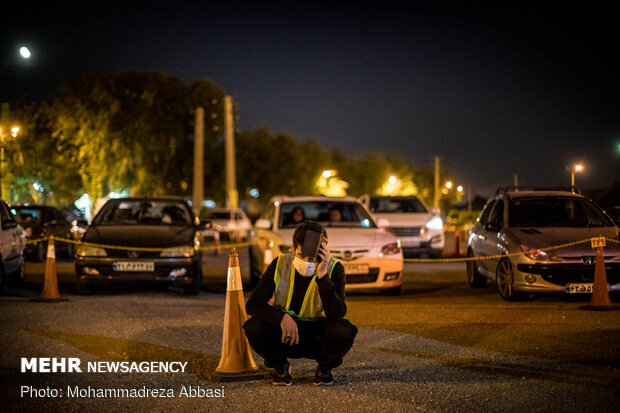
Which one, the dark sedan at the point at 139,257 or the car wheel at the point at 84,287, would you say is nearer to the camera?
the dark sedan at the point at 139,257

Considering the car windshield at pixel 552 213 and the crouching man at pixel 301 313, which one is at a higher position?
the car windshield at pixel 552 213

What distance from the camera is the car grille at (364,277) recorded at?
1224cm

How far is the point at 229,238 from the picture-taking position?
3819 centimetres

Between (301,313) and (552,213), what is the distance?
8.26 meters

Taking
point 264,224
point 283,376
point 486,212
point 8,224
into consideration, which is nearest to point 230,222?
point 8,224

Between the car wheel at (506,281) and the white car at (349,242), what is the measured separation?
59.8 inches

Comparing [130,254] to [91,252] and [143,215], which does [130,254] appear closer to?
[91,252]

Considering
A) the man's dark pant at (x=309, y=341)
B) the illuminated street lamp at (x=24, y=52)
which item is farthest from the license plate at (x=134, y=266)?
the illuminated street lamp at (x=24, y=52)

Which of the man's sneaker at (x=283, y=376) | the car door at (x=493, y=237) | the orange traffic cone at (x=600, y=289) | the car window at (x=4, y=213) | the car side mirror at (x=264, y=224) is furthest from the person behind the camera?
the car window at (x=4, y=213)

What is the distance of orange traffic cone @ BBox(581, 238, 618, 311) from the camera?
10508 millimetres

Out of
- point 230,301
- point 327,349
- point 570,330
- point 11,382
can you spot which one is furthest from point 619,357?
point 11,382

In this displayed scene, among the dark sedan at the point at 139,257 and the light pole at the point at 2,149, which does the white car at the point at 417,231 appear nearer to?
the dark sedan at the point at 139,257

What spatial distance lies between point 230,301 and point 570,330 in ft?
13.9

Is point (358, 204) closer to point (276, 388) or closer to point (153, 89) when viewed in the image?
point (276, 388)
